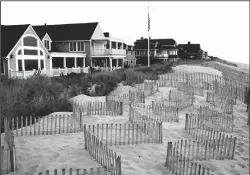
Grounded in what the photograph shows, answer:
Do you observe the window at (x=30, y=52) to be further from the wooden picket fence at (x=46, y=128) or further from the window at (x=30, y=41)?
the wooden picket fence at (x=46, y=128)

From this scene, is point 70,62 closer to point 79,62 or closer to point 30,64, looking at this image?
point 79,62

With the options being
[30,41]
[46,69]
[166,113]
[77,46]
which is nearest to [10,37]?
[30,41]

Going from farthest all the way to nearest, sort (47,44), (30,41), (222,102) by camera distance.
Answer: (47,44) < (30,41) < (222,102)

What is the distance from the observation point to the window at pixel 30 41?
2920 centimetres

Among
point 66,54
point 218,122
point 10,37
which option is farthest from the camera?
point 66,54

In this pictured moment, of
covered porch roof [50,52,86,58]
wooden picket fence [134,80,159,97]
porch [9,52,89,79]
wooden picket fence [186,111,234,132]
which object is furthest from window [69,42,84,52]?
wooden picket fence [186,111,234,132]

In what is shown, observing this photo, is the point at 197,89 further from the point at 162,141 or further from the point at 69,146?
the point at 69,146

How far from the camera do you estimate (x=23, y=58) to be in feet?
94.4

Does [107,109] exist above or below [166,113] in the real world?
above

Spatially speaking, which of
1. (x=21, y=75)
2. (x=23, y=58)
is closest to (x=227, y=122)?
(x=21, y=75)

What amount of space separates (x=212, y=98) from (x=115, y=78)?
999 cm

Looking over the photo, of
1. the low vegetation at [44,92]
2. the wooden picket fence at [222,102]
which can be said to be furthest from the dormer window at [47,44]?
the wooden picket fence at [222,102]

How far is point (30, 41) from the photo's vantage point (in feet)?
98.3

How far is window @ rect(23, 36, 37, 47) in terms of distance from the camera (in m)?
29.2
